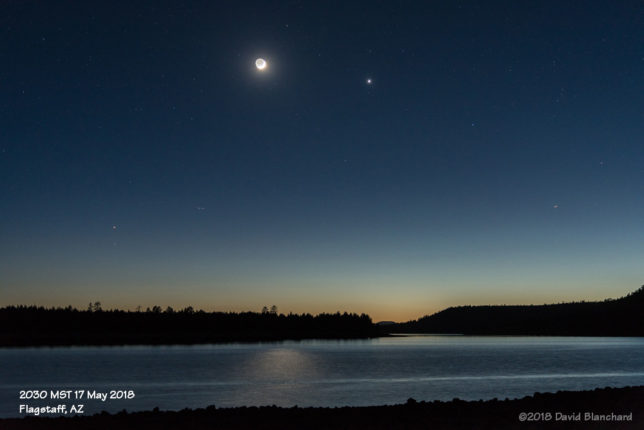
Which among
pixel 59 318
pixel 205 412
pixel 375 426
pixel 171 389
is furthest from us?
pixel 59 318

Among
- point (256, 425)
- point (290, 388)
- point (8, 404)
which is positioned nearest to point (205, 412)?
point (256, 425)

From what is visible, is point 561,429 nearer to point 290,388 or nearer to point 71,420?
point 71,420

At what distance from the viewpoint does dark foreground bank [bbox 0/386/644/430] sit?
15.8 m

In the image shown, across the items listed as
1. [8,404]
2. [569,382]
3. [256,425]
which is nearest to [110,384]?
[8,404]

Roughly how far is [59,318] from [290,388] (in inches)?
7302

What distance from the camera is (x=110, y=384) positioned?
4381cm

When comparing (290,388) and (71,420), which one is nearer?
(71,420)

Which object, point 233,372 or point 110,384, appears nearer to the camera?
point 110,384

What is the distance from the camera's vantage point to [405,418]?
57.7 feet

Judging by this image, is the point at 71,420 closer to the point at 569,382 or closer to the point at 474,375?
the point at 569,382

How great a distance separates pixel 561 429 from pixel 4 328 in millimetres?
205941

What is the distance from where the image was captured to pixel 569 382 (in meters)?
43.4

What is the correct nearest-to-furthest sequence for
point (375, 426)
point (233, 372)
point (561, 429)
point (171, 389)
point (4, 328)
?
point (561, 429), point (375, 426), point (171, 389), point (233, 372), point (4, 328)

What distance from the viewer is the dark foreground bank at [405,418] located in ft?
51.8
